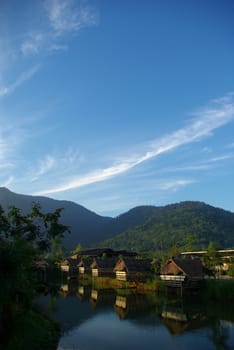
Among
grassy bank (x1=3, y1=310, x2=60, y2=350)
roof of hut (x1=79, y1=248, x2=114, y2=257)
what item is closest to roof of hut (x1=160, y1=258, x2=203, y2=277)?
grassy bank (x1=3, y1=310, x2=60, y2=350)

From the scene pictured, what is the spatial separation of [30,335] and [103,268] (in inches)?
2000

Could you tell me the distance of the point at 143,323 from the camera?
27.5m

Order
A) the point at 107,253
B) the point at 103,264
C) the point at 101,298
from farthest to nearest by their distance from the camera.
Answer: the point at 107,253 < the point at 103,264 < the point at 101,298

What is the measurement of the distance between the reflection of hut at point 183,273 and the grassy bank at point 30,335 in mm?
22584

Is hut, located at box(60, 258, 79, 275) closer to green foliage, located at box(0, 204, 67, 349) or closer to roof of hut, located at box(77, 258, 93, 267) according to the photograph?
roof of hut, located at box(77, 258, 93, 267)

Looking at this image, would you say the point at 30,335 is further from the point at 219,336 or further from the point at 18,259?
the point at 219,336

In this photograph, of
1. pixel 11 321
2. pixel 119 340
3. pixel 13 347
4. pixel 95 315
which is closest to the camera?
pixel 13 347

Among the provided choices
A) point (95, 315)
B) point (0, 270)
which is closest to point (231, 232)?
point (95, 315)

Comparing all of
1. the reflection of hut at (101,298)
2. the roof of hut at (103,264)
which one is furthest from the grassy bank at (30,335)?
the roof of hut at (103,264)

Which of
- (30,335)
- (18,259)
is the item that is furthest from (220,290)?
(18,259)

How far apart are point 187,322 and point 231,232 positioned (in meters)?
125

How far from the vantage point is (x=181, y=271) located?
43188 mm

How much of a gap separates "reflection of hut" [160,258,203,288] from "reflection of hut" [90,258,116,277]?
23.2 meters

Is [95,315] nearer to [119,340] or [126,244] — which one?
[119,340]
